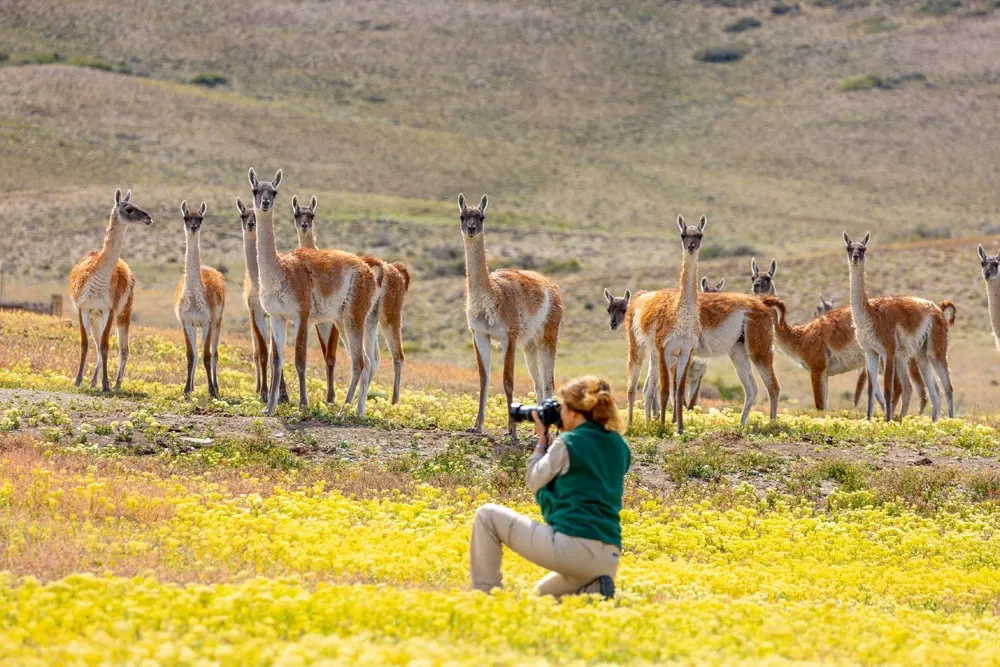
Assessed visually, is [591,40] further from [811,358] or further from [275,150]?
[811,358]

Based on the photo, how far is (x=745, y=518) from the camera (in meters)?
13.1

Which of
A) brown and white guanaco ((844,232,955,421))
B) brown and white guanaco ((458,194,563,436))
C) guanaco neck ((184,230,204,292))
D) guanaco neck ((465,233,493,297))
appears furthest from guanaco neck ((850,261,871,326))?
guanaco neck ((184,230,204,292))

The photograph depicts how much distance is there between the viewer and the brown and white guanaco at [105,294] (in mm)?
18672

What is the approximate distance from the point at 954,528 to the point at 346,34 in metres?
91.1

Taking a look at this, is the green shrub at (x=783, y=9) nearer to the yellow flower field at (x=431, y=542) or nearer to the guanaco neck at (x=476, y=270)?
the yellow flower field at (x=431, y=542)

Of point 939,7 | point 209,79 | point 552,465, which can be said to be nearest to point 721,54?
point 939,7

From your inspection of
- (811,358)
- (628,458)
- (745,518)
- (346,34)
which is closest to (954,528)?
(745,518)

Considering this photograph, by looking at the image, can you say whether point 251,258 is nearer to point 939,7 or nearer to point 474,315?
point 474,315

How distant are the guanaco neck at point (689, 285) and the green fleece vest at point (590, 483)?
9.09m

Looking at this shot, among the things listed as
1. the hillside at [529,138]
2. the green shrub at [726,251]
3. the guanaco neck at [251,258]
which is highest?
the hillside at [529,138]

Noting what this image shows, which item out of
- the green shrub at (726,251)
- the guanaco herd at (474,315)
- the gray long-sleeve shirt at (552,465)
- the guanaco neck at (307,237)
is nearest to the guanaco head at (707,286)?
the guanaco herd at (474,315)

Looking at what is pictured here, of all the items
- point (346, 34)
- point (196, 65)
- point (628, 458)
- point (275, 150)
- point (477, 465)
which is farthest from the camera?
point (346, 34)

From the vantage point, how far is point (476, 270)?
1634 cm

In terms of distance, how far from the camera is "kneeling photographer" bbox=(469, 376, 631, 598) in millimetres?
8484
